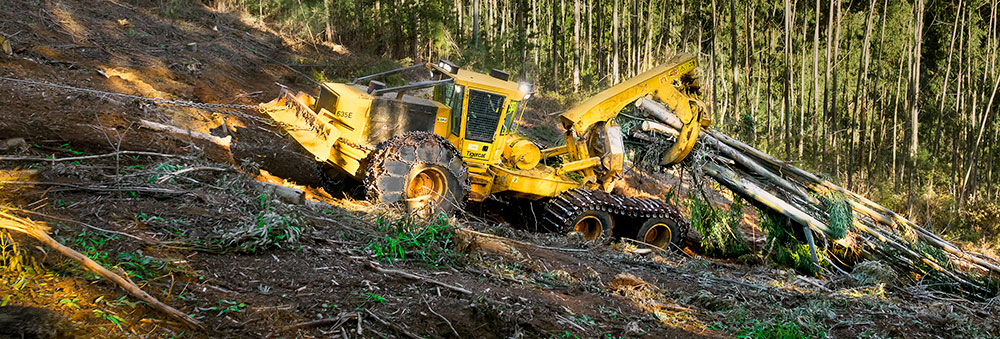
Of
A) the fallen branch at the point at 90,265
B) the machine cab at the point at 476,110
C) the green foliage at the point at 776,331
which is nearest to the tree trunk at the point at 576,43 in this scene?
the machine cab at the point at 476,110

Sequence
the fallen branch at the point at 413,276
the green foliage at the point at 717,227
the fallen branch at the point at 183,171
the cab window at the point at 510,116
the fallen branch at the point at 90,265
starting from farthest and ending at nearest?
the green foliage at the point at 717,227 < the cab window at the point at 510,116 < the fallen branch at the point at 183,171 < the fallen branch at the point at 413,276 < the fallen branch at the point at 90,265

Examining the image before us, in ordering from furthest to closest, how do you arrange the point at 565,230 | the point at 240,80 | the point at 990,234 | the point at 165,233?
the point at 990,234 → the point at 240,80 → the point at 565,230 → the point at 165,233

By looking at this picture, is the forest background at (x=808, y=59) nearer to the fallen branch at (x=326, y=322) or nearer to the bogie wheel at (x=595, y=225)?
the bogie wheel at (x=595, y=225)

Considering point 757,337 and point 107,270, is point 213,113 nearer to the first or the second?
point 107,270

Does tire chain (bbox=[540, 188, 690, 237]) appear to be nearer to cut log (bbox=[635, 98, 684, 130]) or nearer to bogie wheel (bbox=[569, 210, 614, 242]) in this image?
bogie wheel (bbox=[569, 210, 614, 242])

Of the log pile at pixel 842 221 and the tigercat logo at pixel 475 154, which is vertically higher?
the tigercat logo at pixel 475 154

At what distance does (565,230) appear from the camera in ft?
31.3

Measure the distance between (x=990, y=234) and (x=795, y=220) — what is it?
1253 centimetres

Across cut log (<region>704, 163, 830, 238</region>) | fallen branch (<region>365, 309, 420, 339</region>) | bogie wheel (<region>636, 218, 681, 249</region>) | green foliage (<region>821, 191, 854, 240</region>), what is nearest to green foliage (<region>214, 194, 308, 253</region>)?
fallen branch (<region>365, 309, 420, 339</region>)

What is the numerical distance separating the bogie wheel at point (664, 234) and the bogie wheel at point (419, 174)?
127 inches

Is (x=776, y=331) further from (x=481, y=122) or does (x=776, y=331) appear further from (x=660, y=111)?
(x=481, y=122)

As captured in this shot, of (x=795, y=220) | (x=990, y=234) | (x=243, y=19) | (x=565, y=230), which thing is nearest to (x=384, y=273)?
(x=565, y=230)

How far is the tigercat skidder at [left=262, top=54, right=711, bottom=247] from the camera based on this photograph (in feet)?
27.9

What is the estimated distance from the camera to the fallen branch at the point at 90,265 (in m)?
3.54
